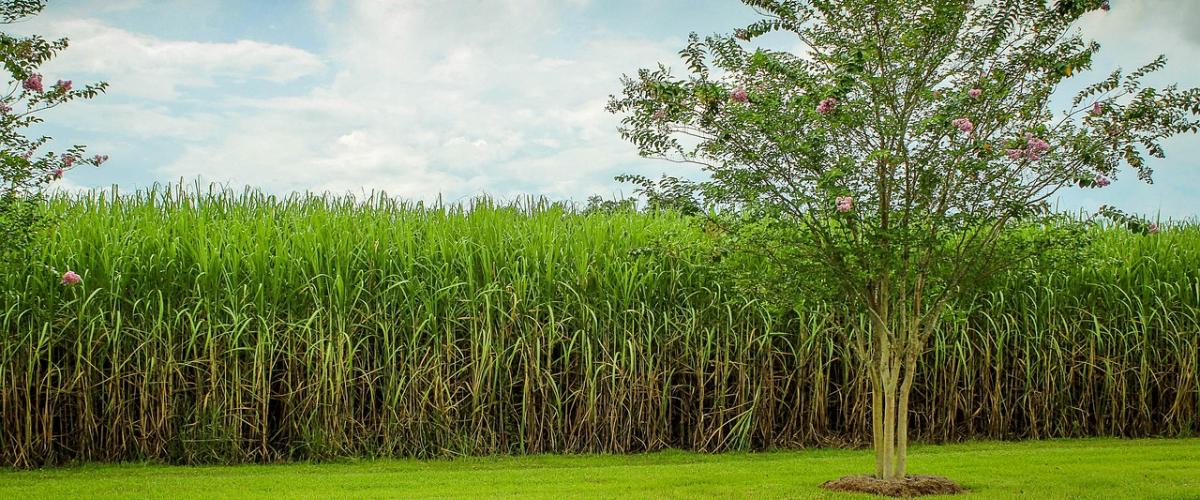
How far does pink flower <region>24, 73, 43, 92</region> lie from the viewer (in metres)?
5.71

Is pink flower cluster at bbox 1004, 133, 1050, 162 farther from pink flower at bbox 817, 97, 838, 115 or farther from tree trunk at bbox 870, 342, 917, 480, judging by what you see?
tree trunk at bbox 870, 342, 917, 480

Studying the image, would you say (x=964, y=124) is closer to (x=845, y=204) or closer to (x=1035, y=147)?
(x=1035, y=147)

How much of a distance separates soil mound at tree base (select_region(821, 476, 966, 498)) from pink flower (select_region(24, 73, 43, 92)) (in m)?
5.16

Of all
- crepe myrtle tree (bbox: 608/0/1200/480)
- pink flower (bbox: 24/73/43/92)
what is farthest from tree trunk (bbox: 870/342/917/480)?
pink flower (bbox: 24/73/43/92)

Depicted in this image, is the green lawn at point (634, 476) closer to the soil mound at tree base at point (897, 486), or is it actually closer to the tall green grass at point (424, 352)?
the soil mound at tree base at point (897, 486)

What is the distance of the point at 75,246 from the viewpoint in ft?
24.8

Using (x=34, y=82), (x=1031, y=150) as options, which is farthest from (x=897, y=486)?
(x=34, y=82)

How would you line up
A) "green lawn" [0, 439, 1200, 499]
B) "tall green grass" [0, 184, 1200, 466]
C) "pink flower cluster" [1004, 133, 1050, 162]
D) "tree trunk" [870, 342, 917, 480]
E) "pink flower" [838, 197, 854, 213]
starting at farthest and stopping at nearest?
1. "tall green grass" [0, 184, 1200, 466]
2. "green lawn" [0, 439, 1200, 499]
3. "tree trunk" [870, 342, 917, 480]
4. "pink flower cluster" [1004, 133, 1050, 162]
5. "pink flower" [838, 197, 854, 213]

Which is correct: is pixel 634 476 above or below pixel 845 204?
below

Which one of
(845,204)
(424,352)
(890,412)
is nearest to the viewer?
(845,204)

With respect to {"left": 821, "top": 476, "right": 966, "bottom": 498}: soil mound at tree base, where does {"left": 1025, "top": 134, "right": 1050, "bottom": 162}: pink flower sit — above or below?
above

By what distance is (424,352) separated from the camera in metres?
7.14

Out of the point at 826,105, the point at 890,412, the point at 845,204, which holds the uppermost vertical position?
the point at 826,105

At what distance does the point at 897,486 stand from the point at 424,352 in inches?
135
